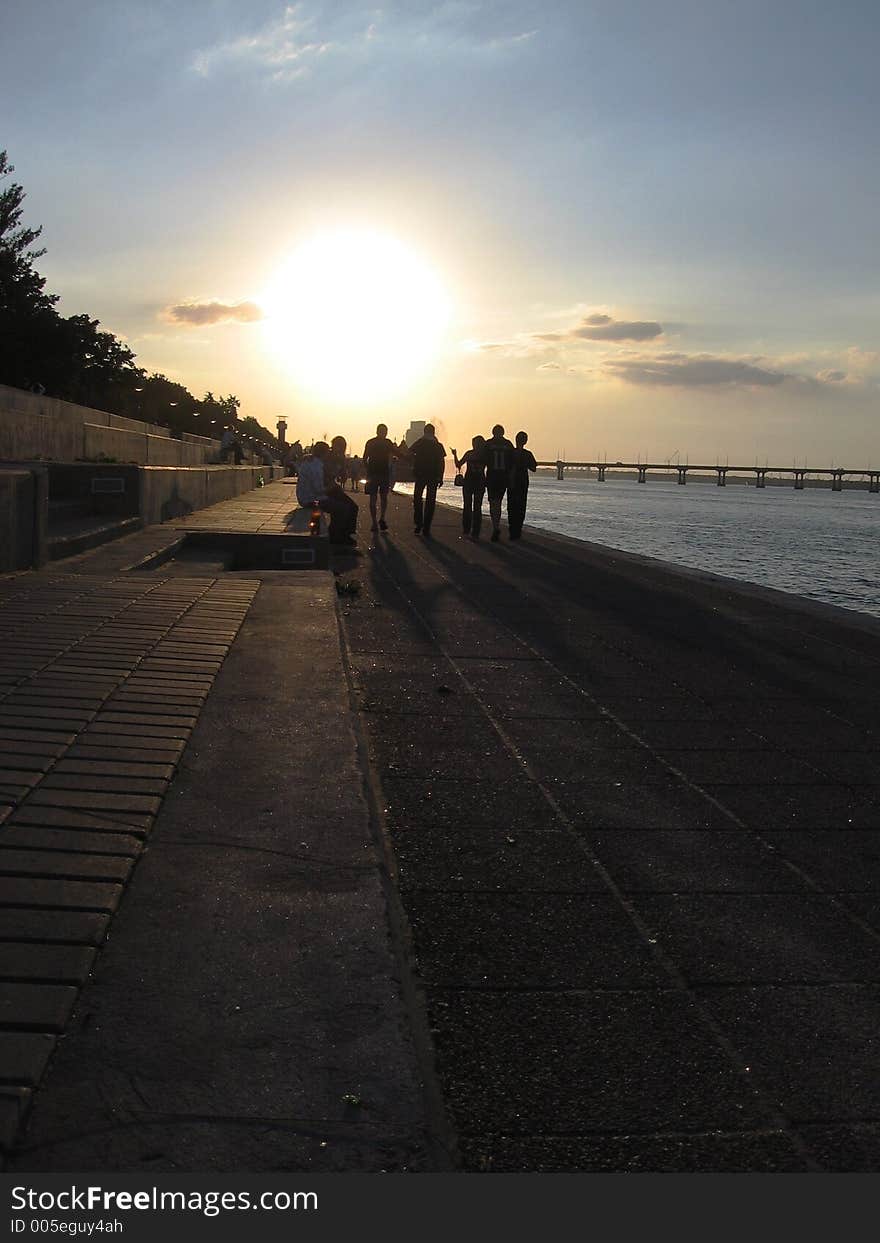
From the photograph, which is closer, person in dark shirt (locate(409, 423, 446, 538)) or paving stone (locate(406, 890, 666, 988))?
paving stone (locate(406, 890, 666, 988))

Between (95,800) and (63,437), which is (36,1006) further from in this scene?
(63,437)

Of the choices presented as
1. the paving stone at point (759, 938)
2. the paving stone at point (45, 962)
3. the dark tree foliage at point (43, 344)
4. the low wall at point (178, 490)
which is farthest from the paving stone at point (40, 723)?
the dark tree foliage at point (43, 344)

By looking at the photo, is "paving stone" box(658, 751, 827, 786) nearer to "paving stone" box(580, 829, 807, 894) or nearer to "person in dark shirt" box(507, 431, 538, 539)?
"paving stone" box(580, 829, 807, 894)

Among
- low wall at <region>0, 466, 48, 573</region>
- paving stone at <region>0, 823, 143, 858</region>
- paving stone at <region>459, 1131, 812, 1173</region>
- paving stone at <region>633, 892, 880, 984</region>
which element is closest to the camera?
paving stone at <region>459, 1131, 812, 1173</region>

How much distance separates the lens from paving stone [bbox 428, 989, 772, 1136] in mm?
2422

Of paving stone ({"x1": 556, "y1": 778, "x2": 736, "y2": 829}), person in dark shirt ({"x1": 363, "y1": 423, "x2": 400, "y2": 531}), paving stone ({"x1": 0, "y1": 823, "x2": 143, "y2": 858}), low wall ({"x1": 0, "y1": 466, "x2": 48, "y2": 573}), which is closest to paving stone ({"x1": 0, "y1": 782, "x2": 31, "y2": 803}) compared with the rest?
paving stone ({"x1": 0, "y1": 823, "x2": 143, "y2": 858})

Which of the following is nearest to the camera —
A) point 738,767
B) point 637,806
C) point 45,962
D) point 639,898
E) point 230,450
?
point 45,962

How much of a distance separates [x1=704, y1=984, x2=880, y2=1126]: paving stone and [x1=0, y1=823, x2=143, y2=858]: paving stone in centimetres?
163

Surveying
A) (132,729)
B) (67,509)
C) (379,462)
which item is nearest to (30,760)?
(132,729)

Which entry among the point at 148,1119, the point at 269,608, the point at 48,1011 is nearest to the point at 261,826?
the point at 48,1011

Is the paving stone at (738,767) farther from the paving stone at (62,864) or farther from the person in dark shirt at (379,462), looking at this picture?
the person in dark shirt at (379,462)

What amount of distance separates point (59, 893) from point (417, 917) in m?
0.96

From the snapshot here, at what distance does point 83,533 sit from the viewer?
1203 cm

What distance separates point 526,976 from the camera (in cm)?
310
